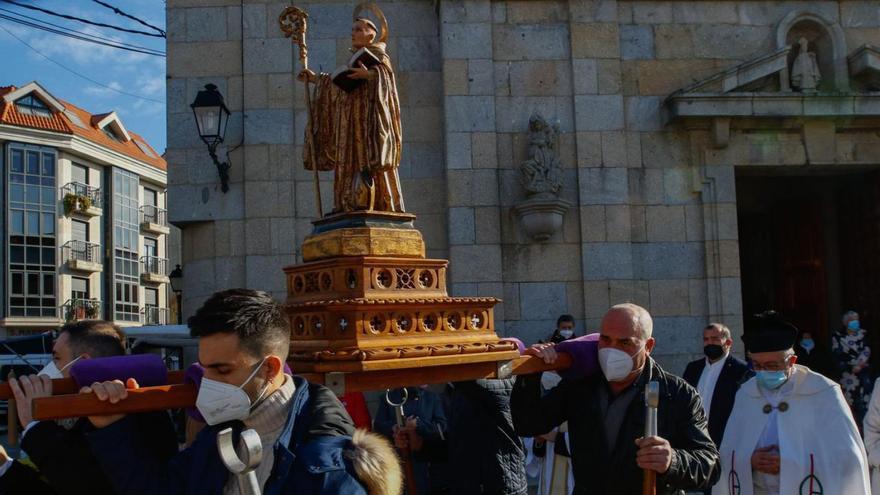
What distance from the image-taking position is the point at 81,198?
133 ft

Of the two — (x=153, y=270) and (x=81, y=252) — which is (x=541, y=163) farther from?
(x=153, y=270)

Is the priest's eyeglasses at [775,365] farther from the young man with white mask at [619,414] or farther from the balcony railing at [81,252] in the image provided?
the balcony railing at [81,252]

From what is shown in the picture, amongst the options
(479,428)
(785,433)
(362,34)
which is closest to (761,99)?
(785,433)

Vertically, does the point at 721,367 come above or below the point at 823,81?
below

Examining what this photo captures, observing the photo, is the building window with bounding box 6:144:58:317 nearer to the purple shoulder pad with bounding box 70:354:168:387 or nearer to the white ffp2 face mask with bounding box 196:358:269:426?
the purple shoulder pad with bounding box 70:354:168:387

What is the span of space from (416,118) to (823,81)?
5.05m

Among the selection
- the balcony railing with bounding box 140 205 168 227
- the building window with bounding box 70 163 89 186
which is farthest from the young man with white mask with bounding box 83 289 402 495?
the balcony railing with bounding box 140 205 168 227

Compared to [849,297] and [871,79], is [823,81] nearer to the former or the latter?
[871,79]

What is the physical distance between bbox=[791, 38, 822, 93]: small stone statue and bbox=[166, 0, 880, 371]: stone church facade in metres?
0.02

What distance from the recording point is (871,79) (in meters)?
10.3

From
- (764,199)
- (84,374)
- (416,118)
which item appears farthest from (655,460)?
(764,199)

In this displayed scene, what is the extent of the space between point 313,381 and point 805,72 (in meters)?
9.07

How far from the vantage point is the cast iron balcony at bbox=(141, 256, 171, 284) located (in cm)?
4701

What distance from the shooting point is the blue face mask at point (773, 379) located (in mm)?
4676
